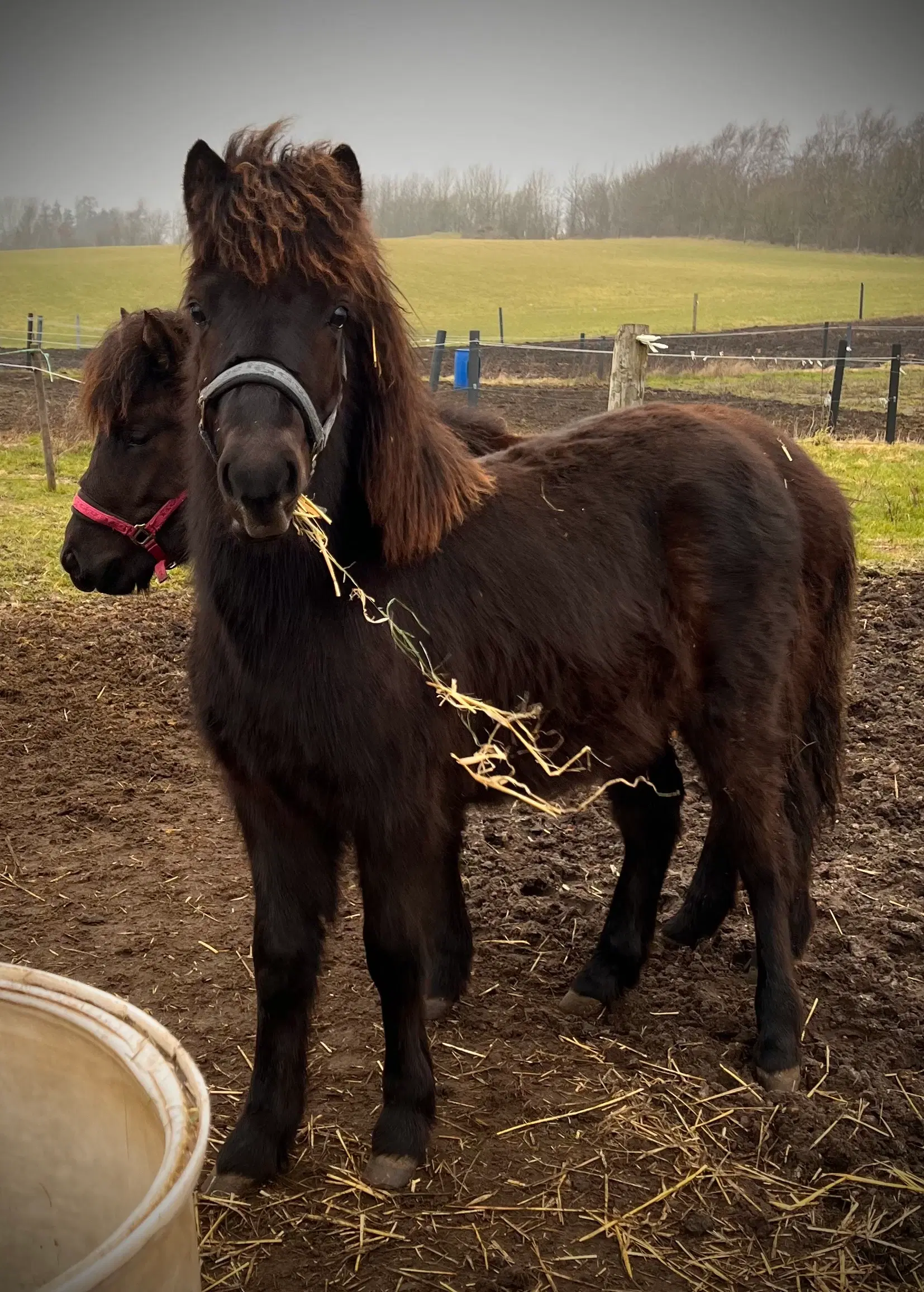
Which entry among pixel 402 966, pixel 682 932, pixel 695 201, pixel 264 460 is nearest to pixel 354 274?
pixel 264 460

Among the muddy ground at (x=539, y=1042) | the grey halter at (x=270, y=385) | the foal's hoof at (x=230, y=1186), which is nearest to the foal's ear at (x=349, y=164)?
the grey halter at (x=270, y=385)

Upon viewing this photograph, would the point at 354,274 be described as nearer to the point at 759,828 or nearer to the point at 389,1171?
the point at 759,828

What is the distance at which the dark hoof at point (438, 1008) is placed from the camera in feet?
11.1

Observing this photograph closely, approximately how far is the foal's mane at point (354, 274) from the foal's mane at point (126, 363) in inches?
59.2

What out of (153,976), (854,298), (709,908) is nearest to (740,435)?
(709,908)

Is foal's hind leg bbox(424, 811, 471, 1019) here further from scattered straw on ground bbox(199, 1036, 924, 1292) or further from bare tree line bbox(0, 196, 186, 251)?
bare tree line bbox(0, 196, 186, 251)

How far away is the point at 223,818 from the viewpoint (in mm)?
4633

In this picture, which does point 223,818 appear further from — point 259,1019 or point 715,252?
point 715,252

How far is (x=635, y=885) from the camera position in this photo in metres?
→ 3.57

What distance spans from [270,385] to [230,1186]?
202 cm

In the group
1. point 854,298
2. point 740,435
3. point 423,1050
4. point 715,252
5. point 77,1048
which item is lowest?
point 423,1050

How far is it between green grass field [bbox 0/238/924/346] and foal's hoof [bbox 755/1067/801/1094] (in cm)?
3301

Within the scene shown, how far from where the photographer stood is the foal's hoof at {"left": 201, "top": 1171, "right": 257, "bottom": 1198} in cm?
258

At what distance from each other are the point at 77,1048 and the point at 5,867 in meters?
2.91
